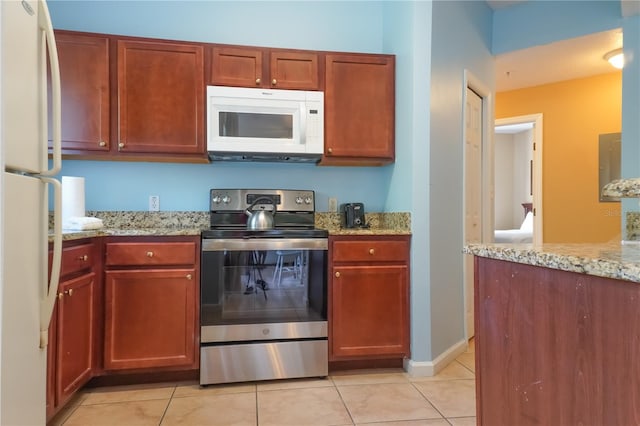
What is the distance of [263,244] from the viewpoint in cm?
222

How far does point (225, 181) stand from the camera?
2.77 metres

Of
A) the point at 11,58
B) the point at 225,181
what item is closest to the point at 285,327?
Result: the point at 225,181

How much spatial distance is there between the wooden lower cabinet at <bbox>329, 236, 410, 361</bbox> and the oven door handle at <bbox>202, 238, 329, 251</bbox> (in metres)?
0.10

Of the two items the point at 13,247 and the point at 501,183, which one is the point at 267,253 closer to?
the point at 13,247

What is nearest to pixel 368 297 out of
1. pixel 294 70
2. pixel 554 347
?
pixel 554 347

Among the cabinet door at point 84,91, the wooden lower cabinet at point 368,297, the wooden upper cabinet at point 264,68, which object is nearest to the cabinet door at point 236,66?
the wooden upper cabinet at point 264,68

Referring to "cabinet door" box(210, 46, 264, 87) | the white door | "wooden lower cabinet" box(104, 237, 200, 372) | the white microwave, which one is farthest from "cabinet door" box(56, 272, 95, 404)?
the white door

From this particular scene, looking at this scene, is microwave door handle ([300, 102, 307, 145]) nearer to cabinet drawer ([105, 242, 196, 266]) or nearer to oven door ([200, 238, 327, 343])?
oven door ([200, 238, 327, 343])

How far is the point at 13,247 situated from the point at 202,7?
7.74 feet

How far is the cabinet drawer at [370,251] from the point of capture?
7.61 feet

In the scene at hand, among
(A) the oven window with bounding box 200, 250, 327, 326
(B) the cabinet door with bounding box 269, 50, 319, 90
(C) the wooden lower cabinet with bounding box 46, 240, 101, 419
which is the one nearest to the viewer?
(C) the wooden lower cabinet with bounding box 46, 240, 101, 419

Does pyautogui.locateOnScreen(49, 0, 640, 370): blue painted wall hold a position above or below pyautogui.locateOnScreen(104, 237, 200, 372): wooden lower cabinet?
above

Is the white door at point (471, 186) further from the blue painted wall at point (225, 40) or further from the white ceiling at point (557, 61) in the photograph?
the white ceiling at point (557, 61)

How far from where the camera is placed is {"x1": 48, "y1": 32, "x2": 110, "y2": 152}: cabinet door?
7.51ft
